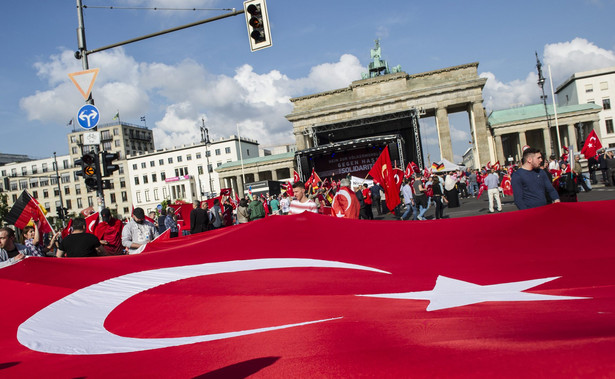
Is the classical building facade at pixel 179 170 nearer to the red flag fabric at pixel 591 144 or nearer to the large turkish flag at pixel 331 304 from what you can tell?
the red flag fabric at pixel 591 144

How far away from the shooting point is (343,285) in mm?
4473

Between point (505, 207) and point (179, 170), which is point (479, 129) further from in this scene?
point (179, 170)

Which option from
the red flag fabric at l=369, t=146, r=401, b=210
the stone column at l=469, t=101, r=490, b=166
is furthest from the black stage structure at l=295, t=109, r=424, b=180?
the red flag fabric at l=369, t=146, r=401, b=210

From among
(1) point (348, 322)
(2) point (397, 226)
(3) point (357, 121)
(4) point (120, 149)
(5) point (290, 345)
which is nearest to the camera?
(5) point (290, 345)

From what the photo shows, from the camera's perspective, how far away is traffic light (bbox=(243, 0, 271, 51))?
1052 centimetres

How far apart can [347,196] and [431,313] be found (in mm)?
4390

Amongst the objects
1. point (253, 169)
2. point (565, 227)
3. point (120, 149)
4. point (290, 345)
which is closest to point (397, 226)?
point (565, 227)

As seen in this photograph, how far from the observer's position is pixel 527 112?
76000mm

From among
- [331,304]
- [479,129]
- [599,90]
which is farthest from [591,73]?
[331,304]

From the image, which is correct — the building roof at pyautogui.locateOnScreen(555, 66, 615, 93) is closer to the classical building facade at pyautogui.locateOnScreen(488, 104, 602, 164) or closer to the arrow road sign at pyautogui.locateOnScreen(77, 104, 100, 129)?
the classical building facade at pyautogui.locateOnScreen(488, 104, 602, 164)

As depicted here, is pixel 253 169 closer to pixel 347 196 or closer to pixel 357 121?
pixel 357 121

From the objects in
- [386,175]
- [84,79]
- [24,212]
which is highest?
[84,79]

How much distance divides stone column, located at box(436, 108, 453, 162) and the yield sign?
177 ft

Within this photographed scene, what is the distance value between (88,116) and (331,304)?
9632mm
